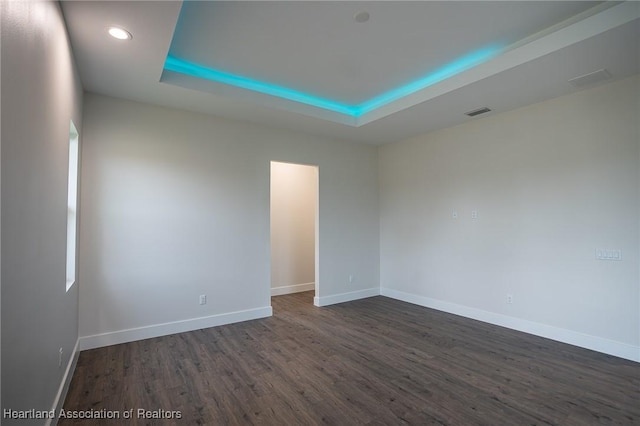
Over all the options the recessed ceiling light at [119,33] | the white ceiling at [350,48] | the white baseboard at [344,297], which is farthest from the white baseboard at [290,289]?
the recessed ceiling light at [119,33]

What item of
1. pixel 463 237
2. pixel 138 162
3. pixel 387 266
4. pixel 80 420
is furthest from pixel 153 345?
pixel 463 237

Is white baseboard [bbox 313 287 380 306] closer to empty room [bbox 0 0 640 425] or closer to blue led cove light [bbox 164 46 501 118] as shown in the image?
empty room [bbox 0 0 640 425]

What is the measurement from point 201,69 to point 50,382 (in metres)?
3.05

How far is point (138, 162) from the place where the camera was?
3715 millimetres

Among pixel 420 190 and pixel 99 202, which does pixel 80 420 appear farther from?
pixel 420 190

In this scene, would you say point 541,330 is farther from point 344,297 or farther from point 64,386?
point 64,386

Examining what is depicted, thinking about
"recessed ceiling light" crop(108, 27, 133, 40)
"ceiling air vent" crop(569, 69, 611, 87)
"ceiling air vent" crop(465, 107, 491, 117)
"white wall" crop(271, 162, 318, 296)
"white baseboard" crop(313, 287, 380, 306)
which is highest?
"recessed ceiling light" crop(108, 27, 133, 40)

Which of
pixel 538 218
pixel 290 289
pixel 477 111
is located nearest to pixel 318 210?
pixel 290 289

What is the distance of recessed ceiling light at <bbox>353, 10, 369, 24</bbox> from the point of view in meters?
2.51

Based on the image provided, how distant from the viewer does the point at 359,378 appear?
110 inches

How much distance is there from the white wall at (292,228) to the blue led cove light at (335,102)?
176cm

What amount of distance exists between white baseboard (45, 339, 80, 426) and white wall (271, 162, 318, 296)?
333 cm

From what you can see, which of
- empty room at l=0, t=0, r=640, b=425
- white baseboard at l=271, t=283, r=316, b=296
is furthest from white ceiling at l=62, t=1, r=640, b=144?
white baseboard at l=271, t=283, r=316, b=296

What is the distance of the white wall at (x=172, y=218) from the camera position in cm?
348
